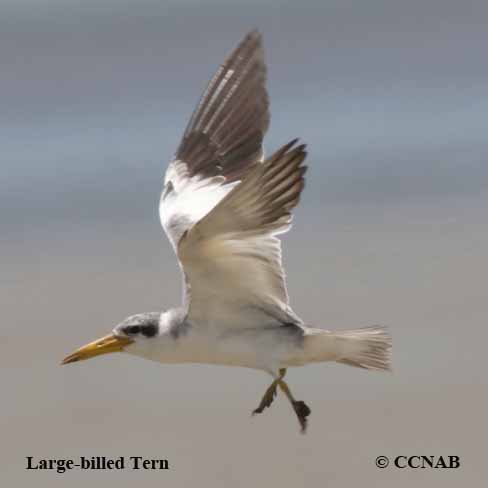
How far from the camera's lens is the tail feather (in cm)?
905

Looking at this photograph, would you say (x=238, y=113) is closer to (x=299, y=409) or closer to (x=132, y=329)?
(x=132, y=329)

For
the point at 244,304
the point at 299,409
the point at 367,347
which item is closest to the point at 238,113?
the point at 244,304

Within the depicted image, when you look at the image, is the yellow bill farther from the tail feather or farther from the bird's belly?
the tail feather

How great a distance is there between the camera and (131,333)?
9125mm

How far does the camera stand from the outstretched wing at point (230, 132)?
392 inches

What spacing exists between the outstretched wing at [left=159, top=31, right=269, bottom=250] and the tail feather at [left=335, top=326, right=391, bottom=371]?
3.96 feet

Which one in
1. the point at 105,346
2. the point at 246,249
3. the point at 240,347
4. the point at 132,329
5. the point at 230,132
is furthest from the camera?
the point at 230,132


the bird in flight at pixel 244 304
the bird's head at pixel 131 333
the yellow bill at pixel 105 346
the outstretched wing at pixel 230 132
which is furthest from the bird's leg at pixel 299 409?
the outstretched wing at pixel 230 132

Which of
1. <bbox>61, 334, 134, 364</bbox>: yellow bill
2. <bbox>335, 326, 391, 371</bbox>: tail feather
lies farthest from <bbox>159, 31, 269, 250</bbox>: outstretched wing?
<bbox>335, 326, 391, 371</bbox>: tail feather

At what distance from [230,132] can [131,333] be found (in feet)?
4.76

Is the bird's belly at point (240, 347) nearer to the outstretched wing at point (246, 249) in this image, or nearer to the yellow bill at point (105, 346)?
the outstretched wing at point (246, 249)

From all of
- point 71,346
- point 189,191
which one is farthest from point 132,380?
point 189,191

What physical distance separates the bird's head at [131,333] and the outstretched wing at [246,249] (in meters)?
0.22

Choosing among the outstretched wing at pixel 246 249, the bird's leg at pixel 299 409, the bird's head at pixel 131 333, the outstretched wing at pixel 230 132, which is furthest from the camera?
the outstretched wing at pixel 230 132
